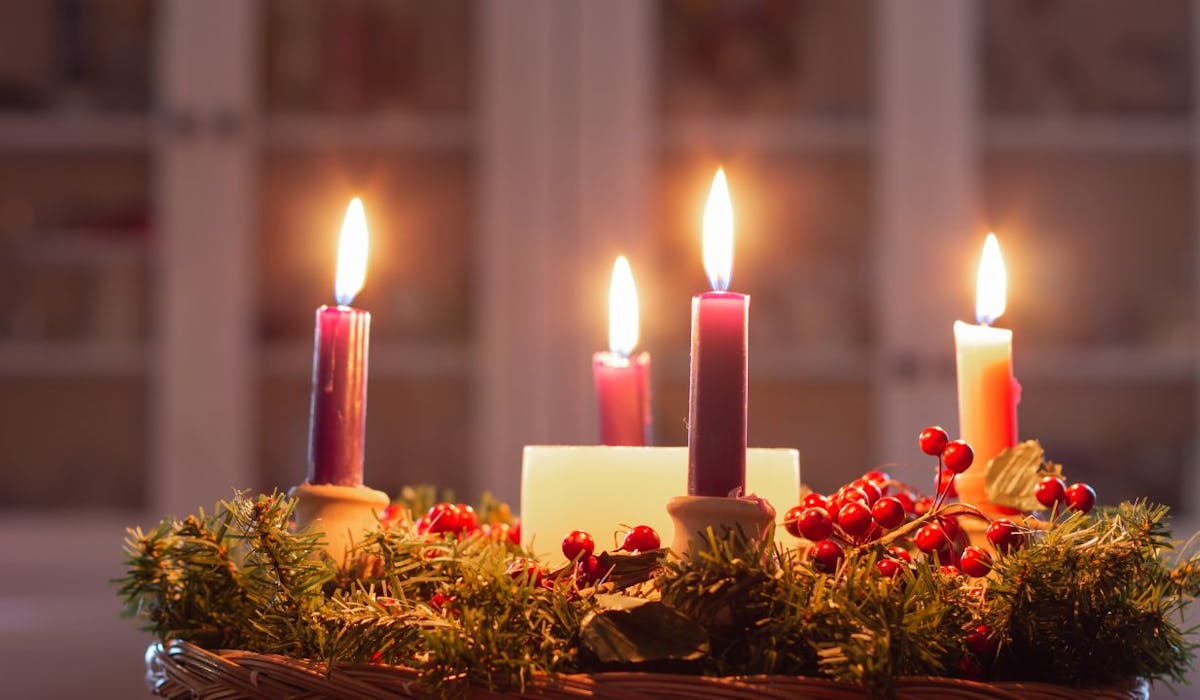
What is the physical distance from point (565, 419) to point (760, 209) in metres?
0.46

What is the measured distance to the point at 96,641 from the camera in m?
1.51

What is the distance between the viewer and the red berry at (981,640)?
461mm

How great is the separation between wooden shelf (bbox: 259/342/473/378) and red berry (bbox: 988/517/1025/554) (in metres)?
1.54

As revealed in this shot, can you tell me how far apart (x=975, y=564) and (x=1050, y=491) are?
7 centimetres

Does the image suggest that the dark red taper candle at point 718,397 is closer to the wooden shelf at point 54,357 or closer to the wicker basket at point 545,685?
the wicker basket at point 545,685

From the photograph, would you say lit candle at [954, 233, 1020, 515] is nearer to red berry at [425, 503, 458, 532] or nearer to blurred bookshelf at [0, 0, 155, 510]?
red berry at [425, 503, 458, 532]

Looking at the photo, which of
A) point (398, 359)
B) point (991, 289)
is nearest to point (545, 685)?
point (991, 289)

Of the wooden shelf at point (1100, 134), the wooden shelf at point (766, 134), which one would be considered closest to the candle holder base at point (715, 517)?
the wooden shelf at point (766, 134)

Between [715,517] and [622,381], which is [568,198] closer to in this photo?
[622,381]

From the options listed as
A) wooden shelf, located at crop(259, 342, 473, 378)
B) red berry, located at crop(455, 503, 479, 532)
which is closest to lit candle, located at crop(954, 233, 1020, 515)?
red berry, located at crop(455, 503, 479, 532)

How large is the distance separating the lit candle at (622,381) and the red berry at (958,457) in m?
0.22

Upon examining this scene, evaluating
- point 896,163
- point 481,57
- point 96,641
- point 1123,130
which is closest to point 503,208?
point 481,57

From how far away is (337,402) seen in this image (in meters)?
0.56

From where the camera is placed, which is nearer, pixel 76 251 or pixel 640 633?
pixel 640 633
